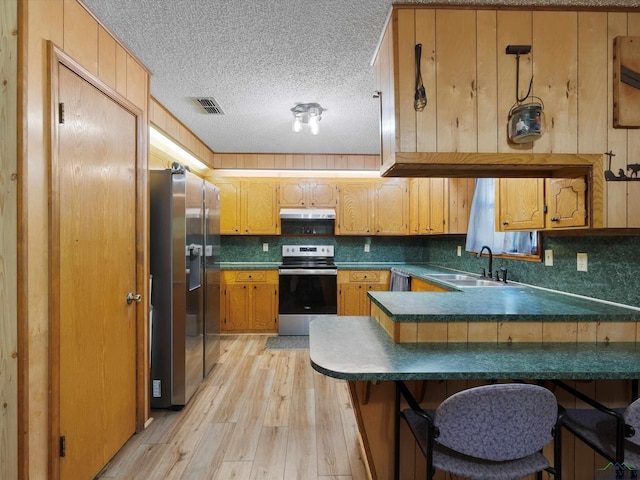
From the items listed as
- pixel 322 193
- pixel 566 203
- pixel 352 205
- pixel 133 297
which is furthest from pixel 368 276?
pixel 133 297

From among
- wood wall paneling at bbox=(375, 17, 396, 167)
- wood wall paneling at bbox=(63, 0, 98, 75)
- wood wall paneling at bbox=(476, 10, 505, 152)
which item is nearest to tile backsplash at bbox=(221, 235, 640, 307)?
wood wall paneling at bbox=(476, 10, 505, 152)

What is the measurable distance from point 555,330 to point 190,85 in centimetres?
286

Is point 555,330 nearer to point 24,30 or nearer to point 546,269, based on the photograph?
point 546,269

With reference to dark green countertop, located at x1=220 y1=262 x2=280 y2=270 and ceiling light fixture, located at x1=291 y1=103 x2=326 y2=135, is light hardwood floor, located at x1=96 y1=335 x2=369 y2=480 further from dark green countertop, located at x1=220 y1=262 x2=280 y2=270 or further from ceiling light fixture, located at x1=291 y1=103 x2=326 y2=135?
ceiling light fixture, located at x1=291 y1=103 x2=326 y2=135

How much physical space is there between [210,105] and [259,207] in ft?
6.34

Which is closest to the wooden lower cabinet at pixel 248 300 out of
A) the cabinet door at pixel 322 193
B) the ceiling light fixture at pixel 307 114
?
the cabinet door at pixel 322 193

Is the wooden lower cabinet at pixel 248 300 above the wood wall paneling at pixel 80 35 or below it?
below

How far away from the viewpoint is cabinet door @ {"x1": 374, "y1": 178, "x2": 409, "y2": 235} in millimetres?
4781

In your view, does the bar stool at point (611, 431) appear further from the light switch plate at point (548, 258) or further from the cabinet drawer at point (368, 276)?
the cabinet drawer at point (368, 276)

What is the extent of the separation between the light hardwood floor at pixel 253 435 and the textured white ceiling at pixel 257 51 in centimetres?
248

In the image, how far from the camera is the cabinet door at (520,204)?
208cm

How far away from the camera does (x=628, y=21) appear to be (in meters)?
1.60

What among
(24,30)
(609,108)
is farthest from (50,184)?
(609,108)

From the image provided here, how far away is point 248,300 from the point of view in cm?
449
